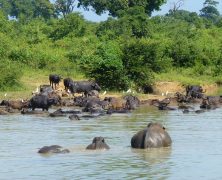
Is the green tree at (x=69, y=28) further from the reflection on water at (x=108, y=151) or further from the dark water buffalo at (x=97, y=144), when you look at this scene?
the dark water buffalo at (x=97, y=144)

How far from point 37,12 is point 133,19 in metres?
26.5

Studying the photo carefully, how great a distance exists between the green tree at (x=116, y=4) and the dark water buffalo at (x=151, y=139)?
30663 mm

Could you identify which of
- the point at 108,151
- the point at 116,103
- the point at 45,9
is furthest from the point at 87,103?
the point at 45,9

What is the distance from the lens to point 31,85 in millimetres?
28219

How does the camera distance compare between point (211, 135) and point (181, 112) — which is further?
point (181, 112)

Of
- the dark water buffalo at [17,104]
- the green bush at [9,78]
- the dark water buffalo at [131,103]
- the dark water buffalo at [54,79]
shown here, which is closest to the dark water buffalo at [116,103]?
the dark water buffalo at [131,103]

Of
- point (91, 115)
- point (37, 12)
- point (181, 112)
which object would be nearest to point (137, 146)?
point (91, 115)

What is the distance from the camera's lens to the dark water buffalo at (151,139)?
13422 millimetres

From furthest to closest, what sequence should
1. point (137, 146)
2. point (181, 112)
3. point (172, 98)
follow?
point (172, 98)
point (181, 112)
point (137, 146)

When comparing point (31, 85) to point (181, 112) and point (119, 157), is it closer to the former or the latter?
point (181, 112)

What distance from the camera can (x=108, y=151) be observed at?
43.7 feet

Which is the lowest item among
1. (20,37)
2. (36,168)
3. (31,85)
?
(36,168)

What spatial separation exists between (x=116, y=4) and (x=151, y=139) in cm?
3216

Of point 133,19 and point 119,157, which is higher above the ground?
point 133,19
